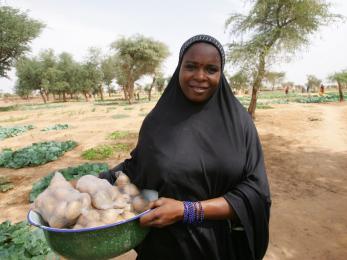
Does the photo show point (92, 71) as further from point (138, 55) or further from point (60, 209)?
point (60, 209)

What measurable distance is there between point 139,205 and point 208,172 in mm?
399

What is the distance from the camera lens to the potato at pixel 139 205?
5.11ft

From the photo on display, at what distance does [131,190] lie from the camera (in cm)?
169

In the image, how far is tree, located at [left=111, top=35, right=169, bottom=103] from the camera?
109 ft

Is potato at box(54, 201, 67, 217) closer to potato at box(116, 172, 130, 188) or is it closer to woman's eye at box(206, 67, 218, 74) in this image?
potato at box(116, 172, 130, 188)

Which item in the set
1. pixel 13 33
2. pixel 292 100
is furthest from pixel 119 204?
pixel 292 100

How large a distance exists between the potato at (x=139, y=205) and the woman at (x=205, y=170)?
0.34 feet

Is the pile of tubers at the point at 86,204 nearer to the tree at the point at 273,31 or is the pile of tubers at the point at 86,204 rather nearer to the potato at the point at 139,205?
the potato at the point at 139,205

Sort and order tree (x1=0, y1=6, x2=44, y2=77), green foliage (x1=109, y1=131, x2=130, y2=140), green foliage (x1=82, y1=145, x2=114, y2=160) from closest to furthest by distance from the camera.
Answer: green foliage (x1=82, y1=145, x2=114, y2=160) → green foliage (x1=109, y1=131, x2=130, y2=140) → tree (x1=0, y1=6, x2=44, y2=77)

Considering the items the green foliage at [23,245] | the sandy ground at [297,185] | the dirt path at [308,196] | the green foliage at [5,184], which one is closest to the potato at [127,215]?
the green foliage at [23,245]

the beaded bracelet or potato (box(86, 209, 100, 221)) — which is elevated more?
potato (box(86, 209, 100, 221))

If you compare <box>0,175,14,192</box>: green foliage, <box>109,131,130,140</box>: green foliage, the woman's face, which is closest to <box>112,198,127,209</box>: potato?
the woman's face

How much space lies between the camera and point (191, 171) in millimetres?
1606

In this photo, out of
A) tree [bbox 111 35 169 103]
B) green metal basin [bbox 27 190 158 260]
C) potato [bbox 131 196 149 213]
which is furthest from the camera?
tree [bbox 111 35 169 103]
